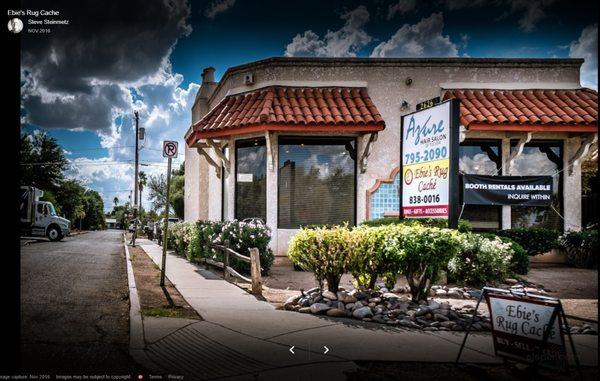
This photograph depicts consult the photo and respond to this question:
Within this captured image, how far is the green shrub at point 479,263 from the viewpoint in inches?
380

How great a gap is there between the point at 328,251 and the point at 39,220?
24.4m

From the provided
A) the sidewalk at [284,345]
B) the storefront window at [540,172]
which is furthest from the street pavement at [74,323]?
the storefront window at [540,172]

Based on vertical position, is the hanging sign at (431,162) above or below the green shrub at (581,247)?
above

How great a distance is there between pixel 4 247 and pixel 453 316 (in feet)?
19.2

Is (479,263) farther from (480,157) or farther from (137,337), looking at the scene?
(137,337)

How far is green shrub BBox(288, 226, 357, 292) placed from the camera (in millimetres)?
7836

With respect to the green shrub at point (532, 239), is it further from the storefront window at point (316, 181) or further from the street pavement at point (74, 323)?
the street pavement at point (74, 323)

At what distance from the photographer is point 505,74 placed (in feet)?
48.7

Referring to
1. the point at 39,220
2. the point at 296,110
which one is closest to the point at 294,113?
the point at 296,110

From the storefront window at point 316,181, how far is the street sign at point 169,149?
4.41 m

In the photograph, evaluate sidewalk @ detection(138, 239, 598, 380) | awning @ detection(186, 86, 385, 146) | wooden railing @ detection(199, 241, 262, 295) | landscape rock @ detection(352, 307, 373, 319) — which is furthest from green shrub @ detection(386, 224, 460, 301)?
awning @ detection(186, 86, 385, 146)

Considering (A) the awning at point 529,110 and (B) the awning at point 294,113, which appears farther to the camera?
(A) the awning at point 529,110

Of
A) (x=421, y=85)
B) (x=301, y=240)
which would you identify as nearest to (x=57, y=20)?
(x=301, y=240)

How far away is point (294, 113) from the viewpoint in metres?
13.2
